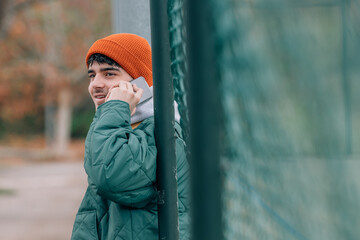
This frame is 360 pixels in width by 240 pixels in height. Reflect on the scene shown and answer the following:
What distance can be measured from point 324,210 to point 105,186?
927mm

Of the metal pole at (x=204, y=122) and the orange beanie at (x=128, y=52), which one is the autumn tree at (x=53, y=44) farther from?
the metal pole at (x=204, y=122)

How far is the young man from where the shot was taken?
137cm

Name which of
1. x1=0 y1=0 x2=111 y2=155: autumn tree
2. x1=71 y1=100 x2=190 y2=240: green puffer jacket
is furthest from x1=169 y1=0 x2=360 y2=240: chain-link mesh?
x1=0 y1=0 x2=111 y2=155: autumn tree

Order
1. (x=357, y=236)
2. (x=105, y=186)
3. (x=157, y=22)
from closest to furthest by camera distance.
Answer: (x=357, y=236) < (x=157, y=22) < (x=105, y=186)

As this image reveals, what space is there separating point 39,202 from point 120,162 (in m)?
8.13

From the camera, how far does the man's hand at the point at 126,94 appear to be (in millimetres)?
1537

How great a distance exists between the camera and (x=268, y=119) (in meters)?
0.56

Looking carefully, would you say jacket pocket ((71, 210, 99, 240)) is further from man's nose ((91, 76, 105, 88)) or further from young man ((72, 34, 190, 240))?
man's nose ((91, 76, 105, 88))

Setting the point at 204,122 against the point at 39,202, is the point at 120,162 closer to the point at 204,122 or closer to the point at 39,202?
the point at 204,122

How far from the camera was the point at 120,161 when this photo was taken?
1.37 meters

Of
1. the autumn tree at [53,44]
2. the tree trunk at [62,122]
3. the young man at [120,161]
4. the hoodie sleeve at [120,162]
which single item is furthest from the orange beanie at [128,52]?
the tree trunk at [62,122]

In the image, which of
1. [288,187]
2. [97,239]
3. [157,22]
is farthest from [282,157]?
[97,239]

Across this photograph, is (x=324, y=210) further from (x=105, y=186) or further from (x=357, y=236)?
(x=105, y=186)

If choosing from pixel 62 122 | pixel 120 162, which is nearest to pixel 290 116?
pixel 120 162
